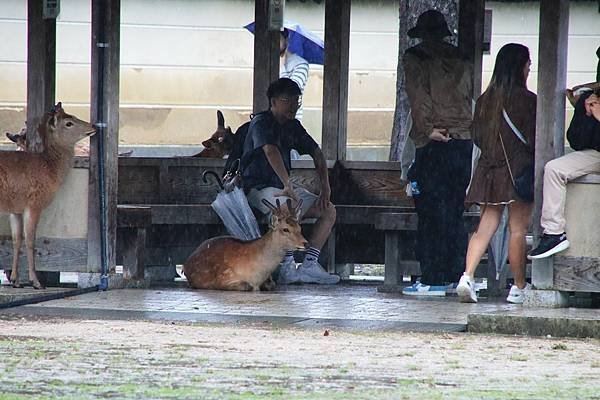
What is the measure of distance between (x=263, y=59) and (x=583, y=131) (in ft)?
14.1

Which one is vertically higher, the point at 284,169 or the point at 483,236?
the point at 284,169

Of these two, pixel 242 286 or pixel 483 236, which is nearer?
pixel 483 236

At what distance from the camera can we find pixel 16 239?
39.0 feet

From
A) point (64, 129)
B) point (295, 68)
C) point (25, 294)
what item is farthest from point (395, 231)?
point (295, 68)

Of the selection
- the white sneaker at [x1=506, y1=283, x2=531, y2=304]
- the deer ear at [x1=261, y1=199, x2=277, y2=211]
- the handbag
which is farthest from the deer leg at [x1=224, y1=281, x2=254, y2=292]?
the handbag

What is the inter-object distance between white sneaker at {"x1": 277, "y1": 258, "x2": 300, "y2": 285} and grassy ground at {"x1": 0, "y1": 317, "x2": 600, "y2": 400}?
130 inches

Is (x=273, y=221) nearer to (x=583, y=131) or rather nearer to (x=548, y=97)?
(x=548, y=97)

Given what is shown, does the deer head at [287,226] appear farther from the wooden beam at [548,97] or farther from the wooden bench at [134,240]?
the wooden beam at [548,97]

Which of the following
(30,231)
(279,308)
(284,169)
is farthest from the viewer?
(284,169)

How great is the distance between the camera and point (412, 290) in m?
12.5

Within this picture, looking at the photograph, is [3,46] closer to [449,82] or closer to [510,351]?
[449,82]

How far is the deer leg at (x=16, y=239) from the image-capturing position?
468 inches

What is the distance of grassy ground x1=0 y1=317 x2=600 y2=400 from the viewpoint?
Result: 7426 millimetres

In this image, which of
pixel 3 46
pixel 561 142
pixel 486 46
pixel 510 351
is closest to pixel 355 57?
pixel 3 46
